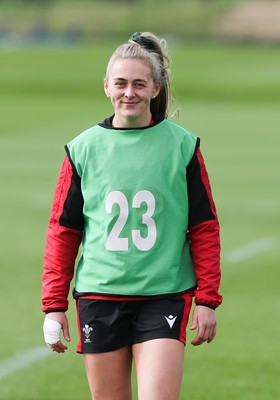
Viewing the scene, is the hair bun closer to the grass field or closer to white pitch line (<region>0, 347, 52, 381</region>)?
the grass field

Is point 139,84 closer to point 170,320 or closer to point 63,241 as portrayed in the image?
point 63,241

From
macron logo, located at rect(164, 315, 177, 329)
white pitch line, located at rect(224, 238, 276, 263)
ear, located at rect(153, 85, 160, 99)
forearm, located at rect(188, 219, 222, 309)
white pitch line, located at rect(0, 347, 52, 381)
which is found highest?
ear, located at rect(153, 85, 160, 99)

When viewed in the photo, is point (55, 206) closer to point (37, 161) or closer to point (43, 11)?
point (37, 161)

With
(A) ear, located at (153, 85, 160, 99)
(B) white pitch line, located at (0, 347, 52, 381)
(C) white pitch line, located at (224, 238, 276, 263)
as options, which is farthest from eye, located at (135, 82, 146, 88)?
(C) white pitch line, located at (224, 238, 276, 263)

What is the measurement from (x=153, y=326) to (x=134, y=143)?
0.87 meters

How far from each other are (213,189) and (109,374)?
13080mm

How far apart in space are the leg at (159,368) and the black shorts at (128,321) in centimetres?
6

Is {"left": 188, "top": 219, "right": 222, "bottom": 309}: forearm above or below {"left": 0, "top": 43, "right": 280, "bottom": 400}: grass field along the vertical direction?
above

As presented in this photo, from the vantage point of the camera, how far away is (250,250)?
1468cm

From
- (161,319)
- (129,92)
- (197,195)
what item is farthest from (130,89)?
(161,319)

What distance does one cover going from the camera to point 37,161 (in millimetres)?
23297

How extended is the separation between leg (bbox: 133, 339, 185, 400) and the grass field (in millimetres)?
2521

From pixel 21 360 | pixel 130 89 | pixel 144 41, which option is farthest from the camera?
pixel 21 360

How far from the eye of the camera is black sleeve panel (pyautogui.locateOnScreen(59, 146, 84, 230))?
663cm
